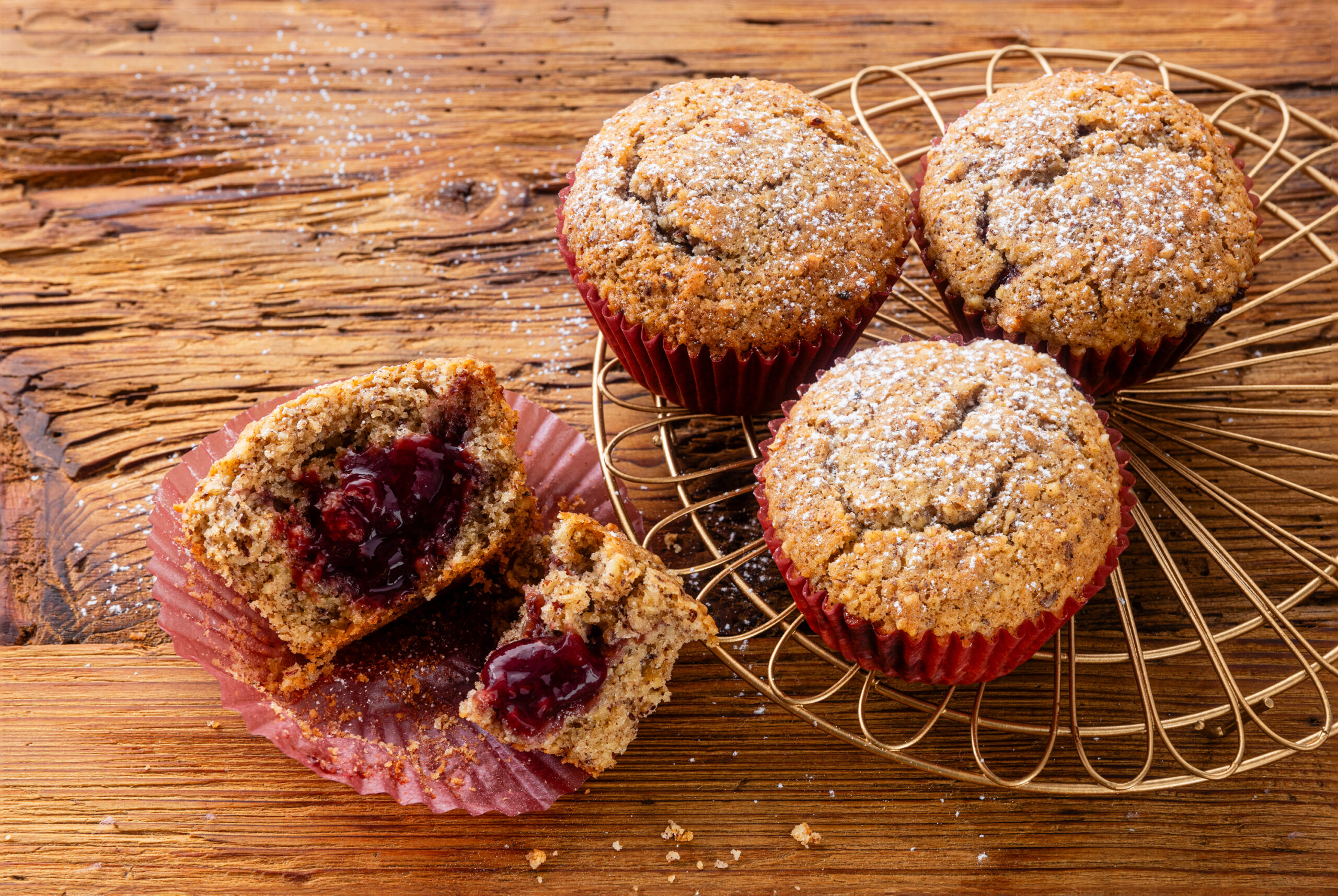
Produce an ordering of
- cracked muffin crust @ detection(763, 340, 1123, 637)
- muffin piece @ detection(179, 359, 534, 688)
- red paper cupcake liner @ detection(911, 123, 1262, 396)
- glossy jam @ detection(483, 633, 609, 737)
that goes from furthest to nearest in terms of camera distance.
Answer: red paper cupcake liner @ detection(911, 123, 1262, 396) < muffin piece @ detection(179, 359, 534, 688) < glossy jam @ detection(483, 633, 609, 737) < cracked muffin crust @ detection(763, 340, 1123, 637)

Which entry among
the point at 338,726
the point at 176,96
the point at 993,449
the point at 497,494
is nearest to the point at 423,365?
the point at 497,494

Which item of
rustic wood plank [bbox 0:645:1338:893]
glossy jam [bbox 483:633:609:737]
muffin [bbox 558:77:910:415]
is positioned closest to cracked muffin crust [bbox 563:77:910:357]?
muffin [bbox 558:77:910:415]

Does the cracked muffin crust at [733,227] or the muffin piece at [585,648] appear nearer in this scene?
the muffin piece at [585,648]

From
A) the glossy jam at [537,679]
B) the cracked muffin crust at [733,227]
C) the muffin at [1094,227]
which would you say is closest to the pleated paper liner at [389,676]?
the glossy jam at [537,679]

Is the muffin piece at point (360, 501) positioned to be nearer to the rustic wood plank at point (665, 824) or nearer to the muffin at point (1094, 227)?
the rustic wood plank at point (665, 824)

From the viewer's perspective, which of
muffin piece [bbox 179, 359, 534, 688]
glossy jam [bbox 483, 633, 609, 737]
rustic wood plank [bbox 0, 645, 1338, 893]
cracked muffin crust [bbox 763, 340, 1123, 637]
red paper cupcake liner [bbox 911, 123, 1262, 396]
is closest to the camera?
cracked muffin crust [bbox 763, 340, 1123, 637]

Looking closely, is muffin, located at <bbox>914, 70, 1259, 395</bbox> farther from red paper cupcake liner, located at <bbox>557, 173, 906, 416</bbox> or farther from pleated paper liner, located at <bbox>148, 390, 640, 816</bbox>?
pleated paper liner, located at <bbox>148, 390, 640, 816</bbox>

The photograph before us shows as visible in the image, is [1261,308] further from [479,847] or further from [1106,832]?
[479,847]
